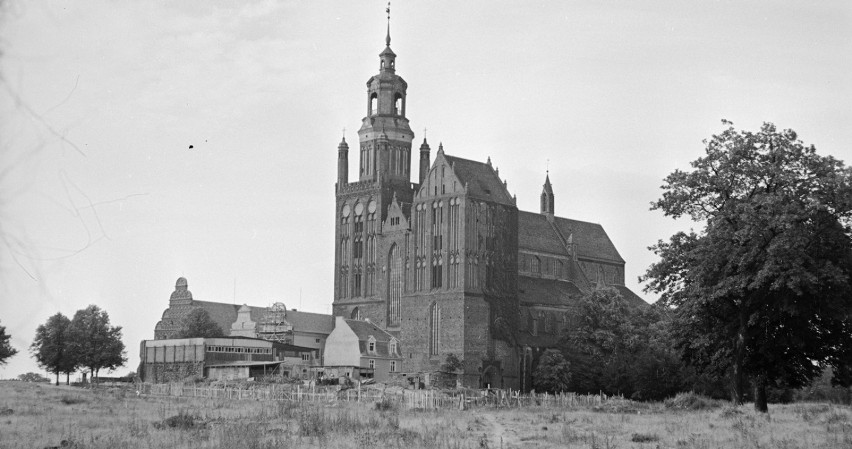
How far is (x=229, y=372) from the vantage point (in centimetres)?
10438

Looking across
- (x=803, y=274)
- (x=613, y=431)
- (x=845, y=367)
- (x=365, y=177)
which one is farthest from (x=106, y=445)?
(x=365, y=177)

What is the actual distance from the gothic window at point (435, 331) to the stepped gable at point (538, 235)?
926 inches

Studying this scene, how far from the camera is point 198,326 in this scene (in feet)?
389

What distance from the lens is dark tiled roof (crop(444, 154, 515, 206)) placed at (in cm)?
11250

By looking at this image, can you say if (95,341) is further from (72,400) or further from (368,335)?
(72,400)

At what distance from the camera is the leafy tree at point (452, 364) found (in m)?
105

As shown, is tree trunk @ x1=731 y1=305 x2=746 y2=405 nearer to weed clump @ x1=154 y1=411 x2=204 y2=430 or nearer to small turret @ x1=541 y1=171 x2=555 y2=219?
weed clump @ x1=154 y1=411 x2=204 y2=430

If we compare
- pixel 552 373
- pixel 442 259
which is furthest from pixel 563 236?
pixel 552 373

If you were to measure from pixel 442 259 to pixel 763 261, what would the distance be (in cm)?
6317

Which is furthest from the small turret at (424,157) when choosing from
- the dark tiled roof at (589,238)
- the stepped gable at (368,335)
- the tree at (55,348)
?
the tree at (55,348)

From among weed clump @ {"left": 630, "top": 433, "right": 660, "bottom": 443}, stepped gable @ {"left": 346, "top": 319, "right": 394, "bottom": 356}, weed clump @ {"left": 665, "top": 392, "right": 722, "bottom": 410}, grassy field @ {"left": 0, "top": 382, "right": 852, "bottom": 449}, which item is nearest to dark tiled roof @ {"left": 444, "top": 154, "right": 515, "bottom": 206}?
stepped gable @ {"left": 346, "top": 319, "right": 394, "bottom": 356}

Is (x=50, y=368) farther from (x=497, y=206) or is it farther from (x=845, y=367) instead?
(x=845, y=367)

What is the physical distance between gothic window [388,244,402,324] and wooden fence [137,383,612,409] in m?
37.1

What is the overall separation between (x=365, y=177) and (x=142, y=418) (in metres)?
82.5
